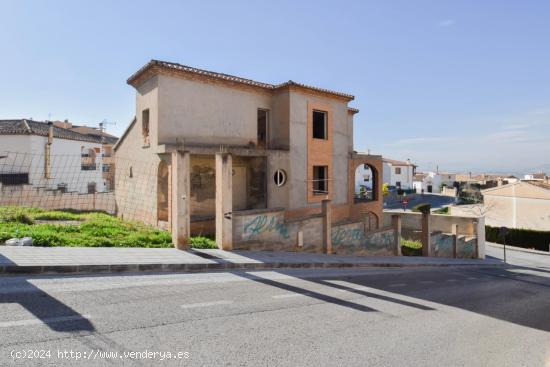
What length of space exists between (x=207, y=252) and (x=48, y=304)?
17.2 ft

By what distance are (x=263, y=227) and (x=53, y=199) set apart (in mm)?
12052

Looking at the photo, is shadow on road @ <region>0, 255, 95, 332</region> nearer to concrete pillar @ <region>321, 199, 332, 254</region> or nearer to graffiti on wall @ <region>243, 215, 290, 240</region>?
graffiti on wall @ <region>243, 215, 290, 240</region>

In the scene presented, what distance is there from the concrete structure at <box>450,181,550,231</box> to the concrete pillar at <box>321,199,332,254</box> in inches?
1118

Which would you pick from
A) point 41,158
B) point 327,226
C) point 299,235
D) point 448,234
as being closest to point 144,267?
point 299,235

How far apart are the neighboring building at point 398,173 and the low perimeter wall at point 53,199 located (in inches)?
2336

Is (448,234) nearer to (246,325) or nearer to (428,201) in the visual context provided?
(246,325)

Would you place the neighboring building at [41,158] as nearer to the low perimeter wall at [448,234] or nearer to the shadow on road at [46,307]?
the shadow on road at [46,307]

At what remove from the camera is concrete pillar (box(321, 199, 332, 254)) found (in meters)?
14.9

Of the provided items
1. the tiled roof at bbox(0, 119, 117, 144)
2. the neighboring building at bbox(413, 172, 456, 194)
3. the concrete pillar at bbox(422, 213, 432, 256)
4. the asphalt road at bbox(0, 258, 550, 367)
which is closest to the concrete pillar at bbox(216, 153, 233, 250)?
the asphalt road at bbox(0, 258, 550, 367)

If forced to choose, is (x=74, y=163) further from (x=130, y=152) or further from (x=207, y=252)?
(x=207, y=252)

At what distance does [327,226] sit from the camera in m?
15.0

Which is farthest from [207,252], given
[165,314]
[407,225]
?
[407,225]

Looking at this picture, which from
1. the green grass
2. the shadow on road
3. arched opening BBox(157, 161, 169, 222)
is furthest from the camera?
arched opening BBox(157, 161, 169, 222)

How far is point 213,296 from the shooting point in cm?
663
